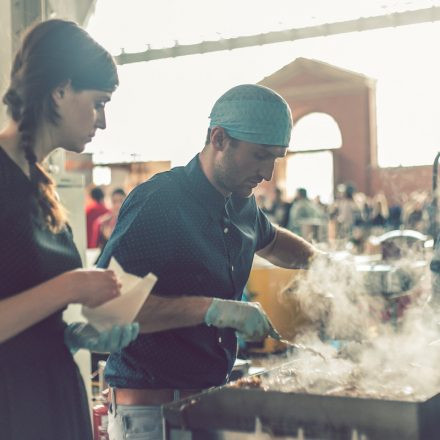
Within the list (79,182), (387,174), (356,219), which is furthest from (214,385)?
(387,174)

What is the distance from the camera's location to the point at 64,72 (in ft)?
5.60

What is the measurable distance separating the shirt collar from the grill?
69cm

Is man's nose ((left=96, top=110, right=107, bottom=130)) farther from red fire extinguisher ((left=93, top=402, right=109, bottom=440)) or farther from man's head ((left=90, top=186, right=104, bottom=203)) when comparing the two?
man's head ((left=90, top=186, right=104, bottom=203))

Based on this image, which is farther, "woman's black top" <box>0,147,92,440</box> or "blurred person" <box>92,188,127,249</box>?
"blurred person" <box>92,188,127,249</box>

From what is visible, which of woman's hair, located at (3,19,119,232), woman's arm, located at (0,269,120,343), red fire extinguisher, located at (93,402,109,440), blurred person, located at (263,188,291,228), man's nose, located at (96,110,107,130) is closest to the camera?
woman's arm, located at (0,269,120,343)

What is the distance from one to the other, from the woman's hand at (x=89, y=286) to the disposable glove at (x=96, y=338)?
0.50 feet

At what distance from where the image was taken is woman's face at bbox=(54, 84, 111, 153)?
1722mm

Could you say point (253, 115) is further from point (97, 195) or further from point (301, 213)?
point (301, 213)

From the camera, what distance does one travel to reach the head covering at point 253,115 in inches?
93.2

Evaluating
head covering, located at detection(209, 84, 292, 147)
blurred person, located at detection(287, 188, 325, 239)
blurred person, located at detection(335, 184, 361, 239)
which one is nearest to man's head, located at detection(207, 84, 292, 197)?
head covering, located at detection(209, 84, 292, 147)

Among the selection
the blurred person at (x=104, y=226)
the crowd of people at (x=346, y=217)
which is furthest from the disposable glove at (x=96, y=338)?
the crowd of people at (x=346, y=217)

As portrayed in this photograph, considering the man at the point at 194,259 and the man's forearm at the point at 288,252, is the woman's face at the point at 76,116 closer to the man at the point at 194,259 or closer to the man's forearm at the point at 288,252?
the man at the point at 194,259

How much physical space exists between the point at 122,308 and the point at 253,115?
36.7 inches

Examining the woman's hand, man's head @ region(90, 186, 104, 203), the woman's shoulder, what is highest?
the woman's shoulder
